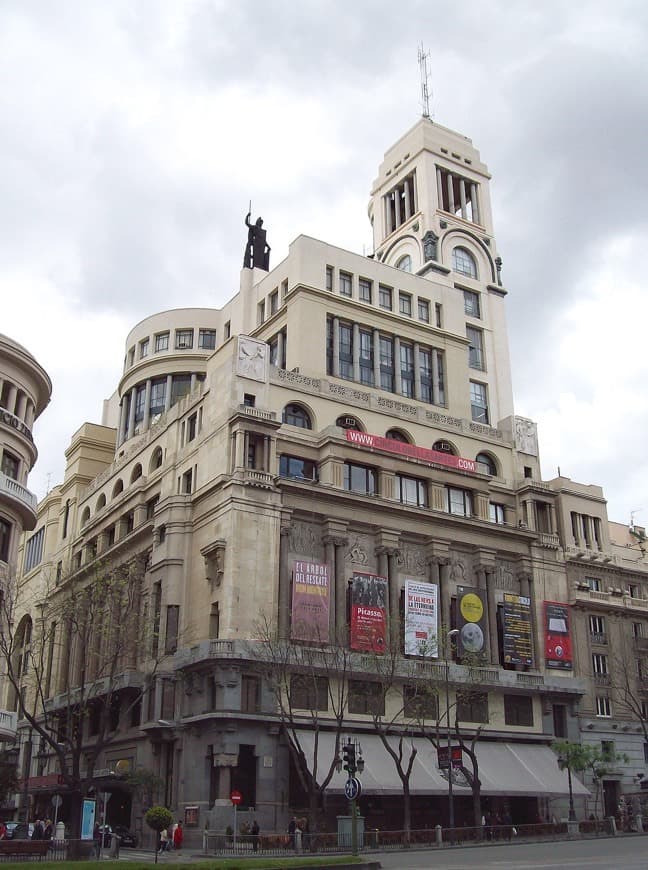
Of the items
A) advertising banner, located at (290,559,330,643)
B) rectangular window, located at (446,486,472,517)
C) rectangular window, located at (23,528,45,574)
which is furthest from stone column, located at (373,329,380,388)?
rectangular window, located at (23,528,45,574)

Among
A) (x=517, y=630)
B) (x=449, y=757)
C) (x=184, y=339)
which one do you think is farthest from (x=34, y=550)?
(x=449, y=757)

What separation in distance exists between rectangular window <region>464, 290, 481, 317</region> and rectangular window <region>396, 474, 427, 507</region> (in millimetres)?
24477

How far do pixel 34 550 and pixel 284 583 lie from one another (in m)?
47.9

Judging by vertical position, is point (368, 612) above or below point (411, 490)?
below

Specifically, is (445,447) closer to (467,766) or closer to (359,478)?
(359,478)

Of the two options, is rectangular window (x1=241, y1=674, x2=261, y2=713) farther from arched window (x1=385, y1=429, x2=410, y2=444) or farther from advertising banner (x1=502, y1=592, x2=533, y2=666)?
arched window (x1=385, y1=429, x2=410, y2=444)

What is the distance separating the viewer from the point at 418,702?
6156 cm

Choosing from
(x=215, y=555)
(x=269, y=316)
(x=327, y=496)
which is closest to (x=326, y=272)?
(x=269, y=316)

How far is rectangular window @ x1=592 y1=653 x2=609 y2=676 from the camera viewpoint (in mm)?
73438

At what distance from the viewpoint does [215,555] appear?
6169cm

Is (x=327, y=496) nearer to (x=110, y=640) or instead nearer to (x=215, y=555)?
(x=215, y=555)

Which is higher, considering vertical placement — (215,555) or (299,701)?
(215,555)

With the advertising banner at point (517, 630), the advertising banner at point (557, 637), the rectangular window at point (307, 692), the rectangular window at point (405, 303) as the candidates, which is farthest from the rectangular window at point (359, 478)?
the rectangular window at point (405, 303)

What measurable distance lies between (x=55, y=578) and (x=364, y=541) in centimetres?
3722
